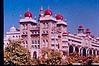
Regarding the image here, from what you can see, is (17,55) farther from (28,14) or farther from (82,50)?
(82,50)

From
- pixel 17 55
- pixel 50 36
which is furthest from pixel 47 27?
pixel 17 55

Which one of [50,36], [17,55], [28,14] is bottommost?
[17,55]

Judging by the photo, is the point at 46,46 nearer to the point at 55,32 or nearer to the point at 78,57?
the point at 55,32

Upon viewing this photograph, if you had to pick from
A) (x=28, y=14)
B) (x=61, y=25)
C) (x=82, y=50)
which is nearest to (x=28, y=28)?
(x=28, y=14)

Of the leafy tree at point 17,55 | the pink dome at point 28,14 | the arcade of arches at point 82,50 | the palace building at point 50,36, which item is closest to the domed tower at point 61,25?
the palace building at point 50,36

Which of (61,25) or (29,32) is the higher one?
(61,25)

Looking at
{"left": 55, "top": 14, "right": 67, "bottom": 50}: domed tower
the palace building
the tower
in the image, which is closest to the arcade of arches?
the palace building

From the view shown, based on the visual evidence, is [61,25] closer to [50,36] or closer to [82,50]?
[50,36]

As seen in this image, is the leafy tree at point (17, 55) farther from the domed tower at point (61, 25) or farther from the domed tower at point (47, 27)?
the domed tower at point (61, 25)

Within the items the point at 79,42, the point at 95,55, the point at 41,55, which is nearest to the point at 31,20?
the point at 41,55
